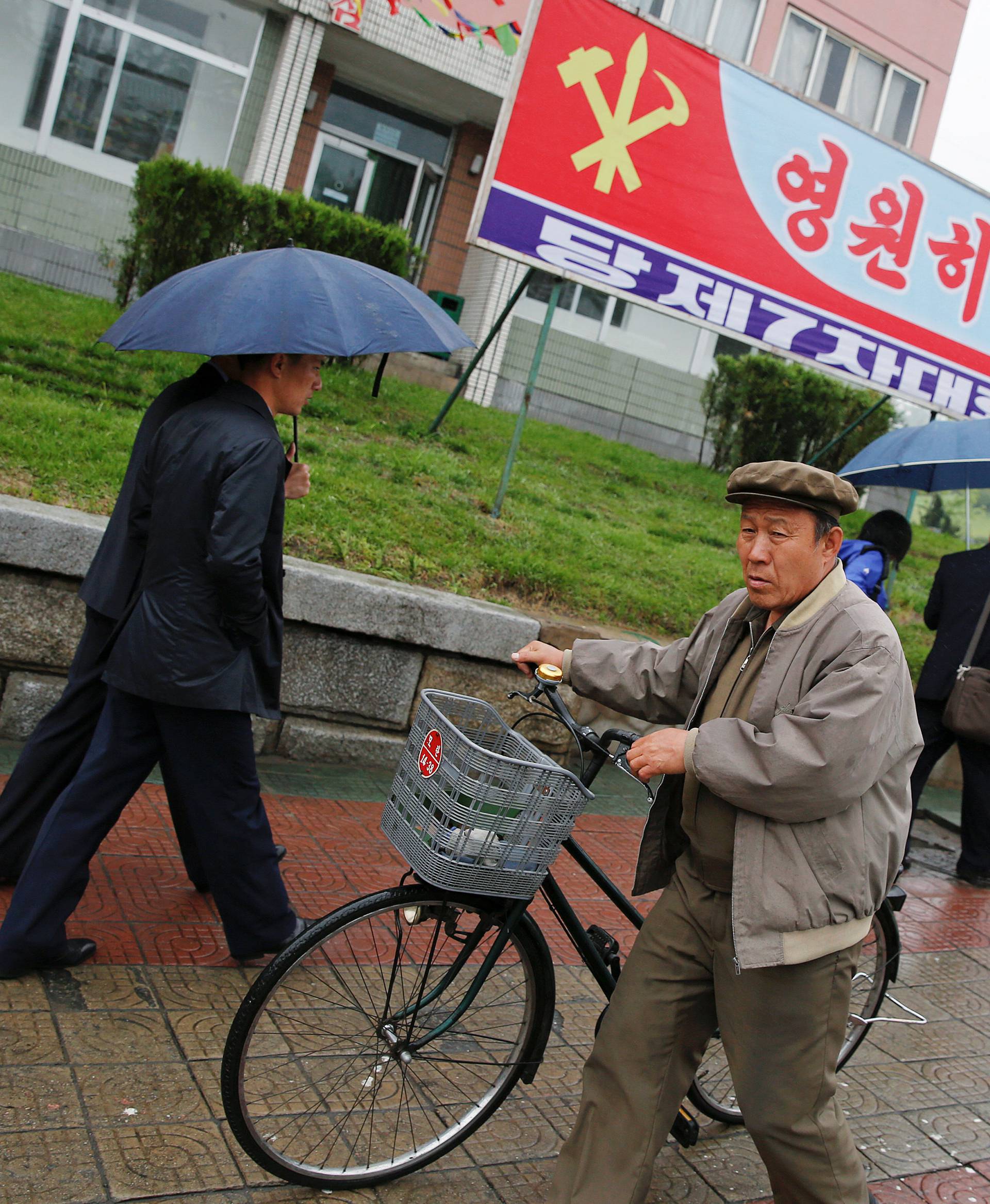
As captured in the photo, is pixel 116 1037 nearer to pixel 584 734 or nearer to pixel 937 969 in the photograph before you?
pixel 584 734

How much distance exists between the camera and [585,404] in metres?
15.1

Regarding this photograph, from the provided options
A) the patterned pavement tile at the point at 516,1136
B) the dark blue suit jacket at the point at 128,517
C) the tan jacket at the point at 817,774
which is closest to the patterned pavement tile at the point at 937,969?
the patterned pavement tile at the point at 516,1136

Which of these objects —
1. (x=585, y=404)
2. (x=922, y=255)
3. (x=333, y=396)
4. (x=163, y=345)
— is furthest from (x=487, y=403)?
(x=163, y=345)

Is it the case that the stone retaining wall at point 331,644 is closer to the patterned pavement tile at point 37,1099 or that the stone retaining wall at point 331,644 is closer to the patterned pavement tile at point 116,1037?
the patterned pavement tile at point 116,1037

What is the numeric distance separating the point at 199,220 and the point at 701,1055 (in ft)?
25.7

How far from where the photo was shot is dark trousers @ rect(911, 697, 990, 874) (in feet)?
20.0

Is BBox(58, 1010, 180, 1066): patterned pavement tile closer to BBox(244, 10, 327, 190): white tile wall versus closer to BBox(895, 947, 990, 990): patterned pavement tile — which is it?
BBox(895, 947, 990, 990): patterned pavement tile

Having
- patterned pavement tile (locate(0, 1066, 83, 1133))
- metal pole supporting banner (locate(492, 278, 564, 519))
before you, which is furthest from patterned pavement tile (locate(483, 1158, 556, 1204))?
metal pole supporting banner (locate(492, 278, 564, 519))

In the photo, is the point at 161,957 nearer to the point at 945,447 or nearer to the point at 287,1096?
the point at 287,1096

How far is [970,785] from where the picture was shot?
20.2 feet

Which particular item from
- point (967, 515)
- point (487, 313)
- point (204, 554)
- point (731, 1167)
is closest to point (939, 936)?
point (731, 1167)

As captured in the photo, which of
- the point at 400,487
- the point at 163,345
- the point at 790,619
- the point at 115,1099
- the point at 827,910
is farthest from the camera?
the point at 400,487

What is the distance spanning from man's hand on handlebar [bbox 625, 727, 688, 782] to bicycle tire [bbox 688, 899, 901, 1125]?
102 centimetres

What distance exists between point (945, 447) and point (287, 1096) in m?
4.81
